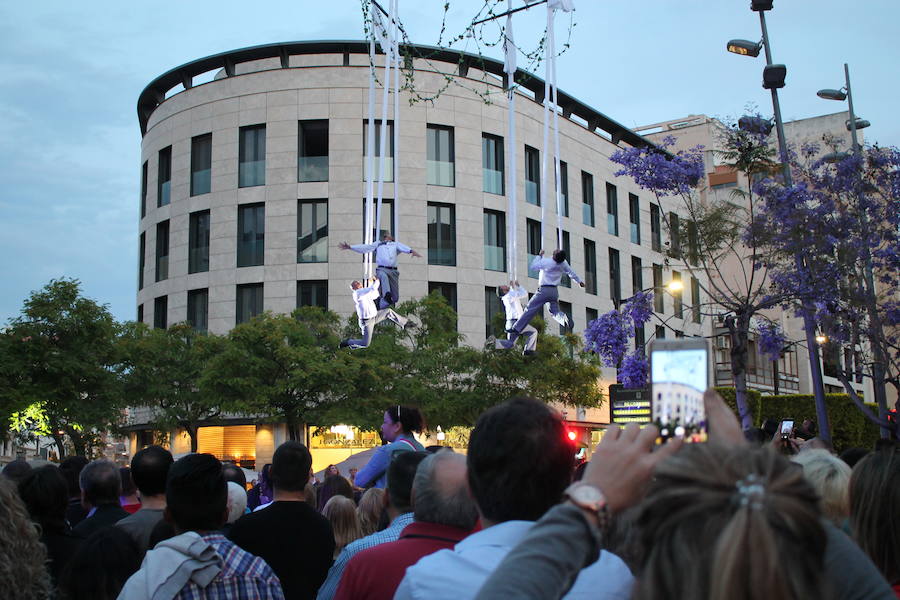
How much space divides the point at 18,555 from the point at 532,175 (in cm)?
4132

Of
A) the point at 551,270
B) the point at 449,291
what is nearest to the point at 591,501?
the point at 551,270

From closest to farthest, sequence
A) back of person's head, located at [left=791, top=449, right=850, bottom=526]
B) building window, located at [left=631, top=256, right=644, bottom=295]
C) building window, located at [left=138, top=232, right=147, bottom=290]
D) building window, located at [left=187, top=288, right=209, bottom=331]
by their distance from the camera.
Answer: back of person's head, located at [left=791, top=449, right=850, bottom=526]
building window, located at [left=187, top=288, right=209, bottom=331]
building window, located at [left=138, top=232, right=147, bottom=290]
building window, located at [left=631, top=256, right=644, bottom=295]

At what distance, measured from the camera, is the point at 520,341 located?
3281 centimetres

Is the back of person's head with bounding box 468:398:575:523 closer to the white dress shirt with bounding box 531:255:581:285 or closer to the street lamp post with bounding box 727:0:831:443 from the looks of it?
the white dress shirt with bounding box 531:255:581:285

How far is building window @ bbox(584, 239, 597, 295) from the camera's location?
4688 centimetres

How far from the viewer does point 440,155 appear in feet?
136

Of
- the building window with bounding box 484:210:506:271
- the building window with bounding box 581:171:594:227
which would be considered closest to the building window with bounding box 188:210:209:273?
the building window with bounding box 484:210:506:271

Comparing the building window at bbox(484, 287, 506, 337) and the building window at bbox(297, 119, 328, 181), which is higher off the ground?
the building window at bbox(297, 119, 328, 181)

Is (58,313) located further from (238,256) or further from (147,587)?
(147,587)

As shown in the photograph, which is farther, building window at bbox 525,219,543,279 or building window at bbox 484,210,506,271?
building window at bbox 525,219,543,279

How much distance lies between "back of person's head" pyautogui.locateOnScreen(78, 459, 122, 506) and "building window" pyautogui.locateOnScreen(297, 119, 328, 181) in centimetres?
3458

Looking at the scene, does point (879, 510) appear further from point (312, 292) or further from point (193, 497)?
point (312, 292)

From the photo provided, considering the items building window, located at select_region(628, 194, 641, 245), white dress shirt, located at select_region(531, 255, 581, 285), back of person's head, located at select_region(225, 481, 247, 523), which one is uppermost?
building window, located at select_region(628, 194, 641, 245)

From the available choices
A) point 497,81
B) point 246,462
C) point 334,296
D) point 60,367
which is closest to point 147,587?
point 60,367
